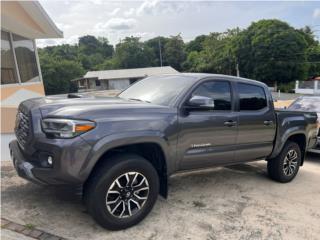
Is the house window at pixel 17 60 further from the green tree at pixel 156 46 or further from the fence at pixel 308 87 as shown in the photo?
the green tree at pixel 156 46

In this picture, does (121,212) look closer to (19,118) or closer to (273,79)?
(19,118)

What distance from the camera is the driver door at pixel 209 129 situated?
159 inches

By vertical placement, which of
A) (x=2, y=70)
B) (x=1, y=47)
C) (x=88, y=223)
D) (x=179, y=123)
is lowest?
(x=88, y=223)

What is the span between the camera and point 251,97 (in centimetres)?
507

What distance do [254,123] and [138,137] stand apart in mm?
2260

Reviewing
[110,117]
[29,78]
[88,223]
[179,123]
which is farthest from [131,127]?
[29,78]

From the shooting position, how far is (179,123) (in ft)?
12.9

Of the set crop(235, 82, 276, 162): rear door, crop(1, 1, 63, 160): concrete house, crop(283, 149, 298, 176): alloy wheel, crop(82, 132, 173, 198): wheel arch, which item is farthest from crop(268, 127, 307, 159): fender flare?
crop(1, 1, 63, 160): concrete house

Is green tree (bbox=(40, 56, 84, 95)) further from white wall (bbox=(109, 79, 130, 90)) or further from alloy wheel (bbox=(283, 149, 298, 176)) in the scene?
alloy wheel (bbox=(283, 149, 298, 176))

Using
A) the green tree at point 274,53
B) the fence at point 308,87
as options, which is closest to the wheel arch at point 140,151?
the fence at point 308,87

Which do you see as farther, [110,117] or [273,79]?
[273,79]

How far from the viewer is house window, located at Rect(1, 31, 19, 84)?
27.1 ft

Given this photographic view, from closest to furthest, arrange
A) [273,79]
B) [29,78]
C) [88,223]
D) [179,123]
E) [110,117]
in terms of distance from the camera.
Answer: [110,117]
[88,223]
[179,123]
[29,78]
[273,79]

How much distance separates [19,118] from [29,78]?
664cm
